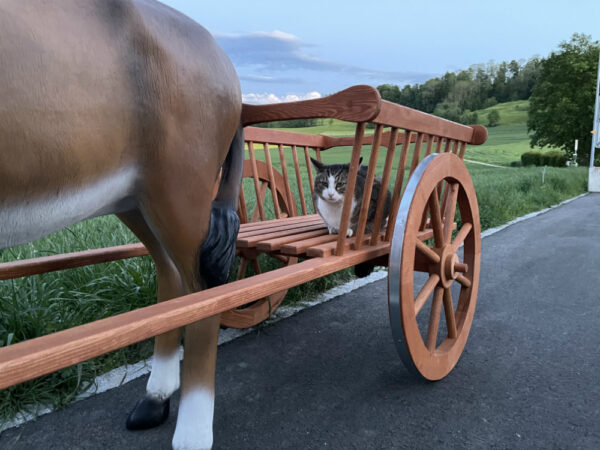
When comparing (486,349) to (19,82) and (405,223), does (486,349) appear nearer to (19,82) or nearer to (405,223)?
(405,223)

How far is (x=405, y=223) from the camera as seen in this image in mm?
1800

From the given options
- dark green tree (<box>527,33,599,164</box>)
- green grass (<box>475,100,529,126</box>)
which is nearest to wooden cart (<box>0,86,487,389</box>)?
dark green tree (<box>527,33,599,164</box>)

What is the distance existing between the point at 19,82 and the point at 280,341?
6.58 ft

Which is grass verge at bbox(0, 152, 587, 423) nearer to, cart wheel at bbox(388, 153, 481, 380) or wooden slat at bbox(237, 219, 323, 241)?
wooden slat at bbox(237, 219, 323, 241)

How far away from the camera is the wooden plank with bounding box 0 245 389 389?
802mm

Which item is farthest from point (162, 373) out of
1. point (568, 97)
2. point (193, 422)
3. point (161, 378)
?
point (568, 97)

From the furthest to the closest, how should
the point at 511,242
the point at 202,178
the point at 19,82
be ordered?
the point at 511,242 < the point at 202,178 < the point at 19,82

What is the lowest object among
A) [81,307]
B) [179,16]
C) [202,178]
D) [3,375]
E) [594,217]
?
[594,217]

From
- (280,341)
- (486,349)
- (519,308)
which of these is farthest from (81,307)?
(519,308)

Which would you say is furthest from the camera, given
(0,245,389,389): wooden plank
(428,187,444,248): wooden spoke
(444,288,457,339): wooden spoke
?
(444,288,457,339): wooden spoke

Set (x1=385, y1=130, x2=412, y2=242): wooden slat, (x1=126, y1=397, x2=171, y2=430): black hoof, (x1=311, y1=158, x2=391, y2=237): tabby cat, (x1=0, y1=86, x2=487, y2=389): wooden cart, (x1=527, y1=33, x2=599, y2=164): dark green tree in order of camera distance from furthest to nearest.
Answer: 1. (x1=527, y1=33, x2=599, y2=164): dark green tree
2. (x1=311, y1=158, x2=391, y2=237): tabby cat
3. (x1=385, y1=130, x2=412, y2=242): wooden slat
4. (x1=126, y1=397, x2=171, y2=430): black hoof
5. (x1=0, y1=86, x2=487, y2=389): wooden cart

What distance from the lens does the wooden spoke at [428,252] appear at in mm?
2012

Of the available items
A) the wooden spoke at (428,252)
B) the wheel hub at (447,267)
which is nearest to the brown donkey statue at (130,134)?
the wooden spoke at (428,252)

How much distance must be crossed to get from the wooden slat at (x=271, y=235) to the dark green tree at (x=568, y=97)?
29.8 m
